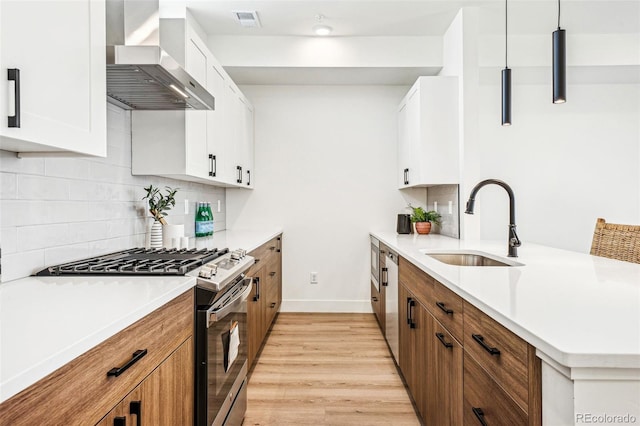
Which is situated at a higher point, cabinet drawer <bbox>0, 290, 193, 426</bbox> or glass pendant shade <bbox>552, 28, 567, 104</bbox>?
glass pendant shade <bbox>552, 28, 567, 104</bbox>

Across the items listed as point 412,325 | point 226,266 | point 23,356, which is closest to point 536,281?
point 412,325

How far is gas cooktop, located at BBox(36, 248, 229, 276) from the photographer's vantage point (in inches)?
58.7

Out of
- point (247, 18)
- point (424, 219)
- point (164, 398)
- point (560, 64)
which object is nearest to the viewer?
point (164, 398)

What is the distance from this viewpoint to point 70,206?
1765mm

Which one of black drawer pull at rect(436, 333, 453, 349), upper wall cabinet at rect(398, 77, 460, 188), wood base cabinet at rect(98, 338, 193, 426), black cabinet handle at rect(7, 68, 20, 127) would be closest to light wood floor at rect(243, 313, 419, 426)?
black drawer pull at rect(436, 333, 453, 349)

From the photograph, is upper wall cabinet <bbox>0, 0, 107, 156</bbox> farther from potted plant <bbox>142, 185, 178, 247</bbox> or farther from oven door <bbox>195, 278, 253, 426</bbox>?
potted plant <bbox>142, 185, 178, 247</bbox>

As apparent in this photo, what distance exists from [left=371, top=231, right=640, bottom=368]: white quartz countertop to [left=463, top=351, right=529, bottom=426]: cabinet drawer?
0.20 m

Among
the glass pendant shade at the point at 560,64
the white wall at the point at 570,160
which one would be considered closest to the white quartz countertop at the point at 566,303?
the glass pendant shade at the point at 560,64

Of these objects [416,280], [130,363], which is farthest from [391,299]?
[130,363]

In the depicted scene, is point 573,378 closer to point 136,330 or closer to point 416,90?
point 136,330

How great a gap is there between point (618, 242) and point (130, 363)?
2386 mm

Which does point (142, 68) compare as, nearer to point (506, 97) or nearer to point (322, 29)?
point (506, 97)

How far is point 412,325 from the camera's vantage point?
87.4 inches

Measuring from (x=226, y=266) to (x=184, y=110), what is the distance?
1055 mm
